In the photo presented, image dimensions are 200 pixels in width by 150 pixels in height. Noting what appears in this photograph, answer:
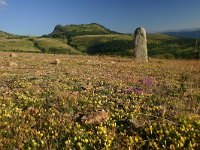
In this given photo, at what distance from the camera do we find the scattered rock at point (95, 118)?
35.5 ft

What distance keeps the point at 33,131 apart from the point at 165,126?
384cm

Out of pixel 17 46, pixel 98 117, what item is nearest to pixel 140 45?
pixel 98 117

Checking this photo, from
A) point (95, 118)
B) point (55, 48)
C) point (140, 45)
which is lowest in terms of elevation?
point (55, 48)

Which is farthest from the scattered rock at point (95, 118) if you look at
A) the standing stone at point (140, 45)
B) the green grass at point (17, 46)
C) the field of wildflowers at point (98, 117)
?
the green grass at point (17, 46)

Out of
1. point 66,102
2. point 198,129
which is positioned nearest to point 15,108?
point 66,102

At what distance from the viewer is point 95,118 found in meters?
11.0

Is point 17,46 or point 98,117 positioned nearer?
point 98,117

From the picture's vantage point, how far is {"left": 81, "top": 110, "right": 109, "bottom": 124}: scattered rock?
426 inches

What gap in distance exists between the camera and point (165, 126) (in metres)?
9.68

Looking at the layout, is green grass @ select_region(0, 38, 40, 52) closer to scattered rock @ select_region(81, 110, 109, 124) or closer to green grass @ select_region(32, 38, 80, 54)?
green grass @ select_region(32, 38, 80, 54)

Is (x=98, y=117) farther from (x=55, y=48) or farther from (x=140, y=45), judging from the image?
(x=55, y=48)

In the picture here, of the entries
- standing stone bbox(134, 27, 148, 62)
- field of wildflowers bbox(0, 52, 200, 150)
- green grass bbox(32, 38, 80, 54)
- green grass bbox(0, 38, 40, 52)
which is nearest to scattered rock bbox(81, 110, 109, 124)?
field of wildflowers bbox(0, 52, 200, 150)

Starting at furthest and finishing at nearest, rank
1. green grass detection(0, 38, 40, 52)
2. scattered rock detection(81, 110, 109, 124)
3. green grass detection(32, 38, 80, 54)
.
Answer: green grass detection(0, 38, 40, 52)
green grass detection(32, 38, 80, 54)
scattered rock detection(81, 110, 109, 124)

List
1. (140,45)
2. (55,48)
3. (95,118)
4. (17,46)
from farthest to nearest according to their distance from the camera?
(17,46), (55,48), (140,45), (95,118)
